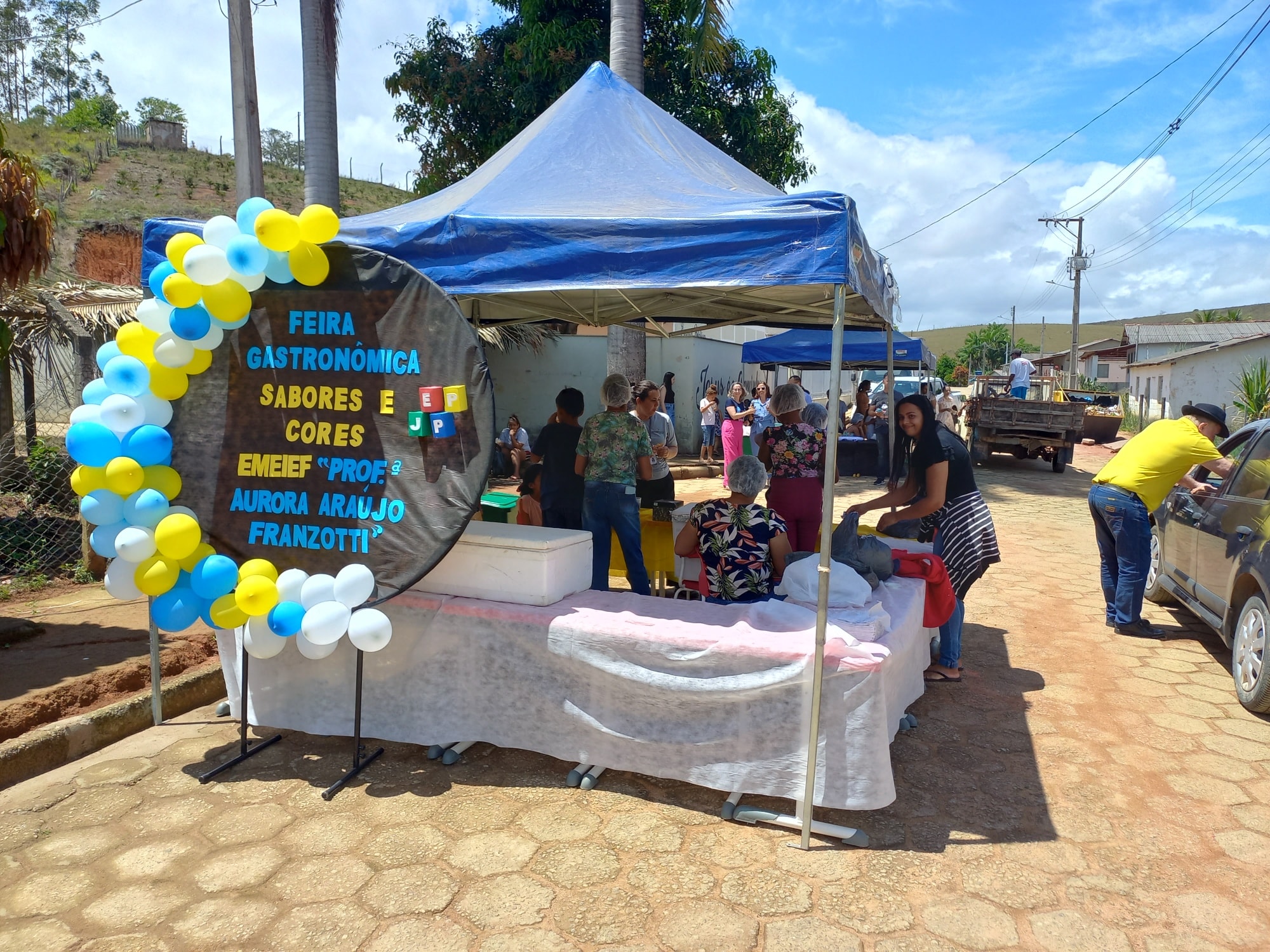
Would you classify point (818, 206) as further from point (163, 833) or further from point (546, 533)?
point (163, 833)

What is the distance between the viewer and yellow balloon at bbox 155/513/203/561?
3.44 metres

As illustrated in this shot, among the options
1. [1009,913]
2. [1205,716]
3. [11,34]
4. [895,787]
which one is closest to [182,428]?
[895,787]

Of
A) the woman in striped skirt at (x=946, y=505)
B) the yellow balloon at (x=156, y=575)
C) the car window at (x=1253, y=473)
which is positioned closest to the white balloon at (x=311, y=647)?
the yellow balloon at (x=156, y=575)

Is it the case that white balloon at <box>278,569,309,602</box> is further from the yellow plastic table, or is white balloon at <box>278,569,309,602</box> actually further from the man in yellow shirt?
the man in yellow shirt

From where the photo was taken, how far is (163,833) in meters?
3.23

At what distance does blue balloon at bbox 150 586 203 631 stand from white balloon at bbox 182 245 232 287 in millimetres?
1328

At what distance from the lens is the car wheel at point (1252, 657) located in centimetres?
432

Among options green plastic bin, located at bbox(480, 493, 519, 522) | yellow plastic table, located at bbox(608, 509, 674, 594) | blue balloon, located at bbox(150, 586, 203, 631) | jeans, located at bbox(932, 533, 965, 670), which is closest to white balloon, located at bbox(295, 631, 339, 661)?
blue balloon, located at bbox(150, 586, 203, 631)

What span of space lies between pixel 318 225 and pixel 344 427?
860 mm

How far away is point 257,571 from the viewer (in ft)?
11.6

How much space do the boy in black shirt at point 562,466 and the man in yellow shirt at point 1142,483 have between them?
138 inches

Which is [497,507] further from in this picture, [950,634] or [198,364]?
[950,634]

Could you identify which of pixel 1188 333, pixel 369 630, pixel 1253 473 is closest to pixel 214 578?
pixel 369 630

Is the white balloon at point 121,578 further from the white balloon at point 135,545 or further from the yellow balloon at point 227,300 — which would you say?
the yellow balloon at point 227,300
